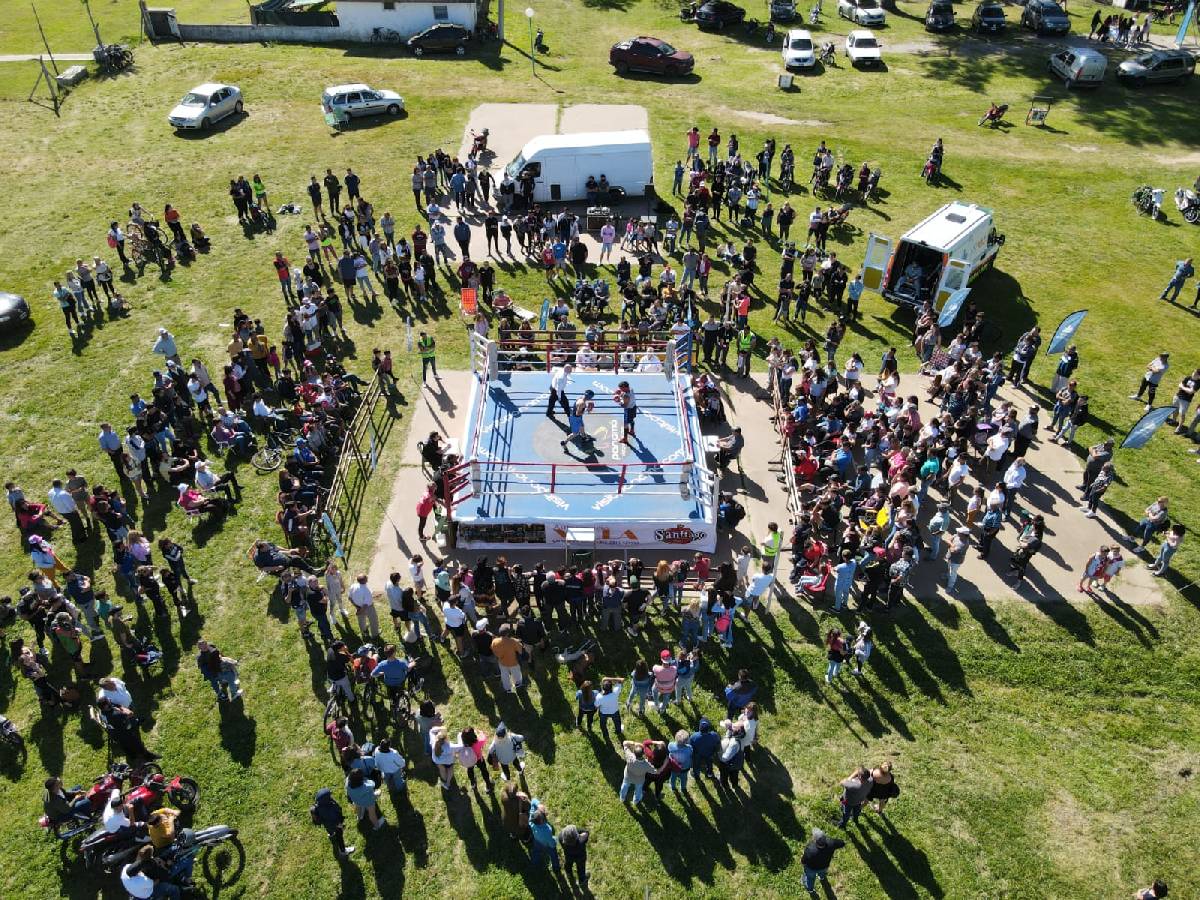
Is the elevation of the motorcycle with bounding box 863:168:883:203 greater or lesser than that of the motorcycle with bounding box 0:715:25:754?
greater

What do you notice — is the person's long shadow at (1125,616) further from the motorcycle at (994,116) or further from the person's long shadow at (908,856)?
the motorcycle at (994,116)

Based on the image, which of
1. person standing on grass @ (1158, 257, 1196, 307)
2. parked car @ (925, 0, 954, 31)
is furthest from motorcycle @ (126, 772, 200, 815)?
parked car @ (925, 0, 954, 31)

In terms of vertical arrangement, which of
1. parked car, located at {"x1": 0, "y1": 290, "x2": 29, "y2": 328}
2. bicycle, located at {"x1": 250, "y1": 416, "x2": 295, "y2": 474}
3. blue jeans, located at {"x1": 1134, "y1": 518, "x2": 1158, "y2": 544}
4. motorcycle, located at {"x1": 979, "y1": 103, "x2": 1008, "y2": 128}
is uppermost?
motorcycle, located at {"x1": 979, "y1": 103, "x2": 1008, "y2": 128}

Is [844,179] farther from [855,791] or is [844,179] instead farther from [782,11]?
[855,791]

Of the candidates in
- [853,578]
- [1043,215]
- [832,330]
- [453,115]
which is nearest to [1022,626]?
[853,578]

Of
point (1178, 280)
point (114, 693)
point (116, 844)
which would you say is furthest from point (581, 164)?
point (116, 844)

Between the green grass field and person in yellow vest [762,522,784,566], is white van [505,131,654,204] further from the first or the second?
person in yellow vest [762,522,784,566]

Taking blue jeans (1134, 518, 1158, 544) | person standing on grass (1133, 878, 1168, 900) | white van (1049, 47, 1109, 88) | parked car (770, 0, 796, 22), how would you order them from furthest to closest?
parked car (770, 0, 796, 22), white van (1049, 47, 1109, 88), blue jeans (1134, 518, 1158, 544), person standing on grass (1133, 878, 1168, 900)
